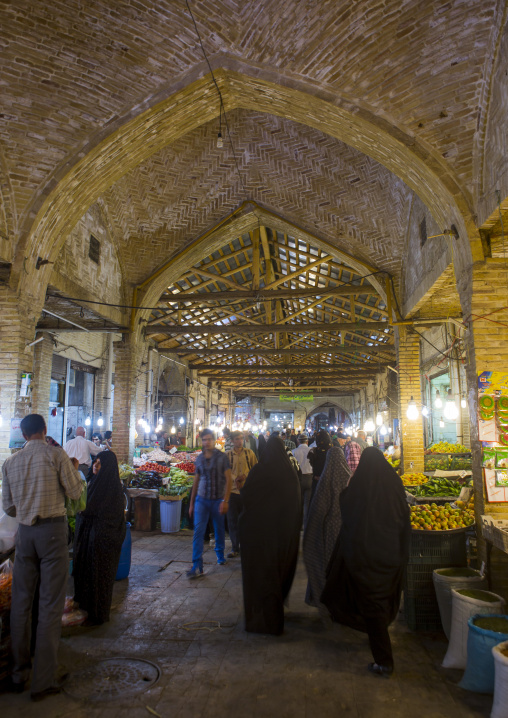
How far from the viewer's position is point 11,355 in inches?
256

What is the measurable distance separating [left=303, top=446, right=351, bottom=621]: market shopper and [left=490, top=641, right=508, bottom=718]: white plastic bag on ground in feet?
4.98

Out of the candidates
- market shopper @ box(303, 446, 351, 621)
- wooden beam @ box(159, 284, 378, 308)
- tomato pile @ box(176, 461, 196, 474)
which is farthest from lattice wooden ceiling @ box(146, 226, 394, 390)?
market shopper @ box(303, 446, 351, 621)

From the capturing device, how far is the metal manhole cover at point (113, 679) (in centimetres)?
303

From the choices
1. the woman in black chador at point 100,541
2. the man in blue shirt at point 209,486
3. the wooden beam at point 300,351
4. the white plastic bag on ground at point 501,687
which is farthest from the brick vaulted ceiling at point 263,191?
the white plastic bag on ground at point 501,687

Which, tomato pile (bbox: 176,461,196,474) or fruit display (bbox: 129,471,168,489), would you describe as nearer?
fruit display (bbox: 129,471,168,489)

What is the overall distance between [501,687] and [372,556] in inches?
40.4

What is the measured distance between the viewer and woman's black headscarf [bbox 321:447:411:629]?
3.38m

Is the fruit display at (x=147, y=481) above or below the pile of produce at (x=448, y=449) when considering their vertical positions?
below

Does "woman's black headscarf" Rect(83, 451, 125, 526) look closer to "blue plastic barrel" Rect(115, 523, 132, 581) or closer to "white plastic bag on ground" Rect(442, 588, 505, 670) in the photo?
"blue plastic barrel" Rect(115, 523, 132, 581)

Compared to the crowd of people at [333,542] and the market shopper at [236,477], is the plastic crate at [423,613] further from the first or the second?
the market shopper at [236,477]

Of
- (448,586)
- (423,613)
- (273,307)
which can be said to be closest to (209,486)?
(423,613)

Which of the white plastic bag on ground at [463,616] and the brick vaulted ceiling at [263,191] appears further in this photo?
the brick vaulted ceiling at [263,191]

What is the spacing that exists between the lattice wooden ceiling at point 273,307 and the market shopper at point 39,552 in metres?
8.01

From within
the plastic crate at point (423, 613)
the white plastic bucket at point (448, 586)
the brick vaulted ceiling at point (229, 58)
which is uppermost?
the brick vaulted ceiling at point (229, 58)
